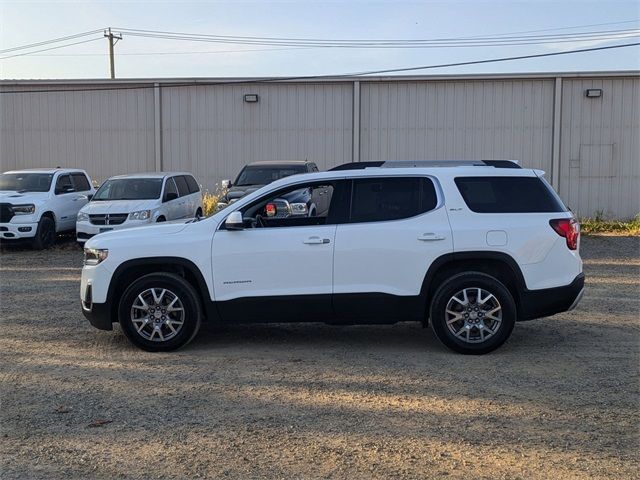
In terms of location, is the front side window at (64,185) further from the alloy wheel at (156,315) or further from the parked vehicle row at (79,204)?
the alloy wheel at (156,315)

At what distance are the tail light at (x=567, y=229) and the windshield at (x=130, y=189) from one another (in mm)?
10310

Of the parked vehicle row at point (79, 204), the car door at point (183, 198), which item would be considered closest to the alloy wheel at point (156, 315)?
the parked vehicle row at point (79, 204)

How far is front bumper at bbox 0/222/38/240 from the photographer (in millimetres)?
15227

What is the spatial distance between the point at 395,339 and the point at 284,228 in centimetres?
175

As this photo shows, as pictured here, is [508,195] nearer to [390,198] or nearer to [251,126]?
[390,198]

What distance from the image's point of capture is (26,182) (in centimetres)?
1636

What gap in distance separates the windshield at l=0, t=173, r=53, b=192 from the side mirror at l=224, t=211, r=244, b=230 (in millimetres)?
10716

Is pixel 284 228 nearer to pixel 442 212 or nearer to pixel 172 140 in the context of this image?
pixel 442 212

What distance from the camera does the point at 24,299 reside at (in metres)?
10.0

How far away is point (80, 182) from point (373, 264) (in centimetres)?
1263

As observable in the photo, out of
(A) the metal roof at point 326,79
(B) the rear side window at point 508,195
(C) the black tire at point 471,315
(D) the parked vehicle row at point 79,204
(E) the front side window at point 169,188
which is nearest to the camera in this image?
(C) the black tire at point 471,315

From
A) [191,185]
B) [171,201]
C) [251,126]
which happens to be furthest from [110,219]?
[251,126]

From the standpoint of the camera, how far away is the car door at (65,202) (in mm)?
16188

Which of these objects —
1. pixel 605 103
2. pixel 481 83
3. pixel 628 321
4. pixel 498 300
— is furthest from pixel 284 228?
pixel 605 103
